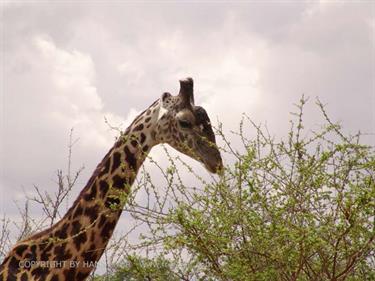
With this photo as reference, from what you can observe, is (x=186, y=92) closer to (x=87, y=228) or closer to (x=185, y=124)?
(x=185, y=124)

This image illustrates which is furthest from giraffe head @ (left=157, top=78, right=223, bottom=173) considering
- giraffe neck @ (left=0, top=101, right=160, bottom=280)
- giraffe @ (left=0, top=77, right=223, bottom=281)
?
giraffe neck @ (left=0, top=101, right=160, bottom=280)

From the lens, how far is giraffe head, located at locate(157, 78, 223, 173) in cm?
494

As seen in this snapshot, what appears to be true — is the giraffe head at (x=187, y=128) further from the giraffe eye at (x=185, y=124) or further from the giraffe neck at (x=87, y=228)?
the giraffe neck at (x=87, y=228)

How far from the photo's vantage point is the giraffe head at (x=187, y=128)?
4938 mm

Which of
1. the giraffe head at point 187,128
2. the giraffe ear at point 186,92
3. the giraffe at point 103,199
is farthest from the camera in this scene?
the giraffe ear at point 186,92

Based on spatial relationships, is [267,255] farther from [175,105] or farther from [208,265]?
[175,105]

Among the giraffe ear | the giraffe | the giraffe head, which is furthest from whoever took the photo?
the giraffe ear

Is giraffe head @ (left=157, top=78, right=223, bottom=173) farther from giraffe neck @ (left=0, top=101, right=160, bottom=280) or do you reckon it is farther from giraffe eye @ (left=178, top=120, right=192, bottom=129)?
giraffe neck @ (left=0, top=101, right=160, bottom=280)

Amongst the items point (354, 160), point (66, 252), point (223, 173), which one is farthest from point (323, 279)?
point (66, 252)

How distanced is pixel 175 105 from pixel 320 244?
96.0 inches

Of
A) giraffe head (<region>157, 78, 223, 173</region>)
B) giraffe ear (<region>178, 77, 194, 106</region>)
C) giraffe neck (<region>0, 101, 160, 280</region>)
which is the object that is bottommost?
giraffe neck (<region>0, 101, 160, 280</region>)

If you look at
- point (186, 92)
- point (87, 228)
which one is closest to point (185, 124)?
point (186, 92)

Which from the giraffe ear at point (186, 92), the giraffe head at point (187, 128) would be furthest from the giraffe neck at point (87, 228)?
the giraffe ear at point (186, 92)

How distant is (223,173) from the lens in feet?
13.2
